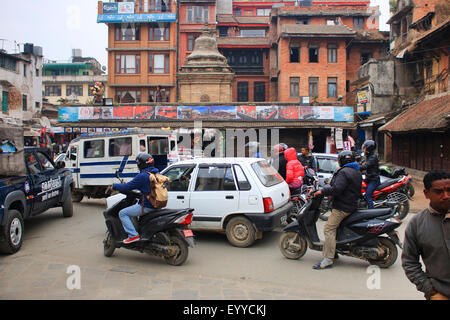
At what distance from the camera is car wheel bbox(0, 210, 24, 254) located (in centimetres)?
643

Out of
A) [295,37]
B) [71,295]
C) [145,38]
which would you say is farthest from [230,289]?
[145,38]

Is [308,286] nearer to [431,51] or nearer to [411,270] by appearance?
[411,270]

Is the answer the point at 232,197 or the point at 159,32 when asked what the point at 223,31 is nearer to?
the point at 159,32

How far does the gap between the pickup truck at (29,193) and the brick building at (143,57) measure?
3207 centimetres

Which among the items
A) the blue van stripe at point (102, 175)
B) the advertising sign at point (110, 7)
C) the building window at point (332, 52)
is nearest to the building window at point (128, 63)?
the advertising sign at point (110, 7)

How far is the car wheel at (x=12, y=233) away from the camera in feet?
21.1

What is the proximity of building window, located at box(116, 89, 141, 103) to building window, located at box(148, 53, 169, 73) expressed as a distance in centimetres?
288

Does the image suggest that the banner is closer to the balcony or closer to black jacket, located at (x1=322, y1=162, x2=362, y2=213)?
the balcony

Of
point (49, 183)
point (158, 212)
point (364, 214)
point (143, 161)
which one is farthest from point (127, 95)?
point (364, 214)

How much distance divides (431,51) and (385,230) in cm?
1927

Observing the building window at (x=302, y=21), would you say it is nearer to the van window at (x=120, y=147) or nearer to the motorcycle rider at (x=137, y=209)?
the van window at (x=120, y=147)

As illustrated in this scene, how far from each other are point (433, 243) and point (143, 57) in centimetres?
4142

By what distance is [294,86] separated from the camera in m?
37.0

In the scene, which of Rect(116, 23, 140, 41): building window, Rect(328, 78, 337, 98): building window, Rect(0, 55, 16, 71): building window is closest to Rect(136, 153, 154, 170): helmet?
Rect(0, 55, 16, 71): building window
